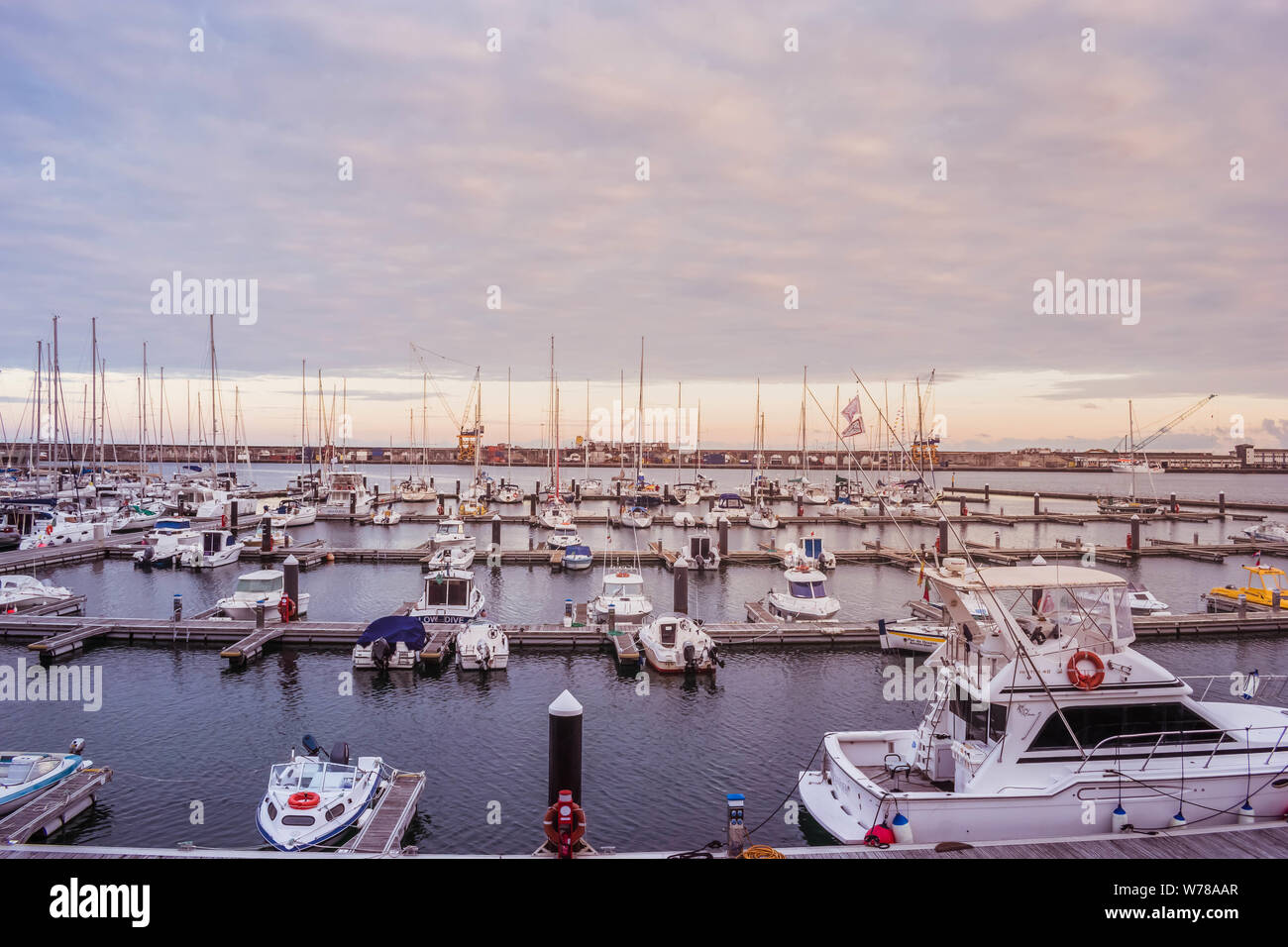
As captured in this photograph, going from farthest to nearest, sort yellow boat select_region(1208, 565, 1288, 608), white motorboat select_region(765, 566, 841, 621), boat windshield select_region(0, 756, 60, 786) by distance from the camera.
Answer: yellow boat select_region(1208, 565, 1288, 608), white motorboat select_region(765, 566, 841, 621), boat windshield select_region(0, 756, 60, 786)

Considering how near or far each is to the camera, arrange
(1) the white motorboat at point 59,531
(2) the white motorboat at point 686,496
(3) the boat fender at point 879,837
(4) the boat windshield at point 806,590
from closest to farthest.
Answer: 1. (3) the boat fender at point 879,837
2. (4) the boat windshield at point 806,590
3. (1) the white motorboat at point 59,531
4. (2) the white motorboat at point 686,496

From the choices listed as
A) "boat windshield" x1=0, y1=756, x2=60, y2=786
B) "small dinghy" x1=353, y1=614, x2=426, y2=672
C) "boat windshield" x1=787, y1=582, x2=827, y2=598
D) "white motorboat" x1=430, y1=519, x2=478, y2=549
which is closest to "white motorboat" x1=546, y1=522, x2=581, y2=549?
"white motorboat" x1=430, y1=519, x2=478, y2=549

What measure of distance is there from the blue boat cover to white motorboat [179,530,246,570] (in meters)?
28.0

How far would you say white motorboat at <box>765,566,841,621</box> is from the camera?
A: 1406 inches

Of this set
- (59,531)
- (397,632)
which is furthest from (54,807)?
(59,531)

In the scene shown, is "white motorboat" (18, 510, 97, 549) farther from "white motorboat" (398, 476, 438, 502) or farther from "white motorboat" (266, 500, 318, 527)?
"white motorboat" (398, 476, 438, 502)

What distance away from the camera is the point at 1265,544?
6431cm

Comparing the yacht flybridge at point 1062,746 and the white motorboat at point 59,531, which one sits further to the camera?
the white motorboat at point 59,531

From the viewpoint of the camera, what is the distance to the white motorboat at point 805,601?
35719 mm

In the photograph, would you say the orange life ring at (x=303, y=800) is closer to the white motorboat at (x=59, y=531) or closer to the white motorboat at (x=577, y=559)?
the white motorboat at (x=577, y=559)

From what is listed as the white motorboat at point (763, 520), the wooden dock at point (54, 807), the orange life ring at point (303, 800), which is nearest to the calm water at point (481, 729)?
the wooden dock at point (54, 807)

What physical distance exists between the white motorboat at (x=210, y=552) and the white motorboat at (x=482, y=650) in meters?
29.6
